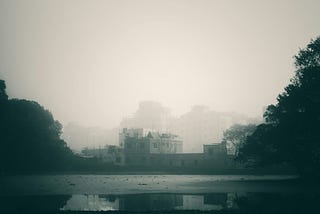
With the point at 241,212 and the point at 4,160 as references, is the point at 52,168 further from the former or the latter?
the point at 241,212

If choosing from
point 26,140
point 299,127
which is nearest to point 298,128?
point 299,127

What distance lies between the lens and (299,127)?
148 ft

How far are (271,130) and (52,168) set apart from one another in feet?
149

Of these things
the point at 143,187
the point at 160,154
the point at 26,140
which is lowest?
the point at 143,187

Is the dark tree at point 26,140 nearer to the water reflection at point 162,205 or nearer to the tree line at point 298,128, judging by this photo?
the tree line at point 298,128

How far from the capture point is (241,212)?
17.9 metres

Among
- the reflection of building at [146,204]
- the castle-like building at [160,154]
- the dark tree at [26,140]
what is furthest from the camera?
the castle-like building at [160,154]

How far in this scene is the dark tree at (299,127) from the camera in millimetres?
44594

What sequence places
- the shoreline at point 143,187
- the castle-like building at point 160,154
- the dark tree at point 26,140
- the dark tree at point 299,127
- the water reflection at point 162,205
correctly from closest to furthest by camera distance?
1. the water reflection at point 162,205
2. the shoreline at point 143,187
3. the dark tree at point 299,127
4. the dark tree at point 26,140
5. the castle-like building at point 160,154

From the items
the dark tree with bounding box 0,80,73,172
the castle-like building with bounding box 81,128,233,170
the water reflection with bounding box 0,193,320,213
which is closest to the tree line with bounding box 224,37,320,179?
the water reflection with bounding box 0,193,320,213

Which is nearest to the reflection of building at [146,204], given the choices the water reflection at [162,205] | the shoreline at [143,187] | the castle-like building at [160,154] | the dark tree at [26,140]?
the water reflection at [162,205]

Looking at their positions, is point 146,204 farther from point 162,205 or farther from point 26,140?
point 26,140

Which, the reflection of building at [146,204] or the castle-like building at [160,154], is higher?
the castle-like building at [160,154]

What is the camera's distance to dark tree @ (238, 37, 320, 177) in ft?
146
